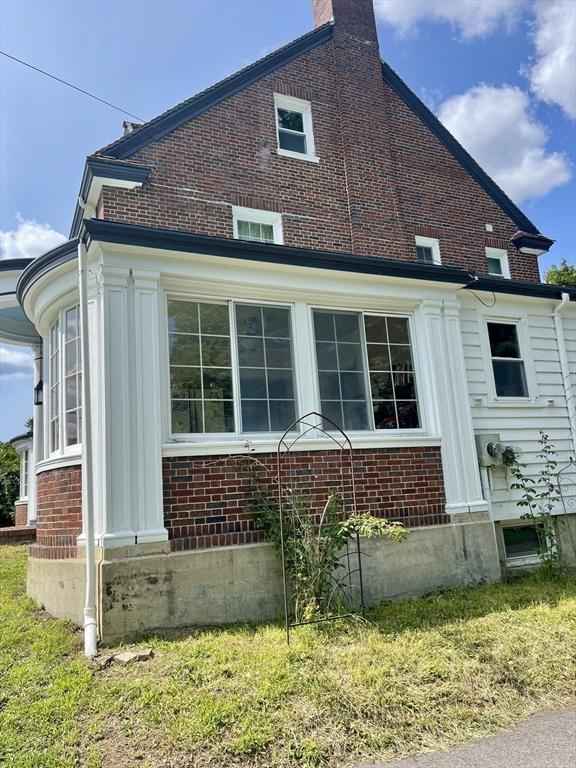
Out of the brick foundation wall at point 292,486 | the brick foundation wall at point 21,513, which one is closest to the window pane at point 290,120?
the brick foundation wall at point 292,486

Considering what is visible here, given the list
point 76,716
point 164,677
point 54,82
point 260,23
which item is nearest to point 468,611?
point 164,677

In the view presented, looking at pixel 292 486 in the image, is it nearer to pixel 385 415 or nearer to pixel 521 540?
pixel 385 415

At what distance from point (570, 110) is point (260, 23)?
26.9 ft

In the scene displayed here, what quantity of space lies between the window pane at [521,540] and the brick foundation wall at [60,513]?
228 inches

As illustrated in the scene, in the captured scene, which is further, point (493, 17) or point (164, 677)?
point (493, 17)

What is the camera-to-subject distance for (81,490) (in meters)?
5.80

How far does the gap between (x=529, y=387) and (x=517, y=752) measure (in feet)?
20.7

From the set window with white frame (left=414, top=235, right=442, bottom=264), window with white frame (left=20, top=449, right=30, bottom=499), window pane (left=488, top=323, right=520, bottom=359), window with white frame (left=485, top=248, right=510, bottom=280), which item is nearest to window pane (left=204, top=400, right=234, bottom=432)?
window pane (left=488, top=323, right=520, bottom=359)

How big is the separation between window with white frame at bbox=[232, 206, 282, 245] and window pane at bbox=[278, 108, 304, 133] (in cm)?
197

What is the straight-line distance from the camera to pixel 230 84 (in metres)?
9.70

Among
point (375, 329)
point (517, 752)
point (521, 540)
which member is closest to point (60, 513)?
point (375, 329)

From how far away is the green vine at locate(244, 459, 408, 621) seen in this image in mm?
5461

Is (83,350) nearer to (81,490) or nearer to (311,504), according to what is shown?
(81,490)

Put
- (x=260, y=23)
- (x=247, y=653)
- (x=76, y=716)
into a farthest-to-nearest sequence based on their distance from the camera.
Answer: (x=260, y=23)
(x=247, y=653)
(x=76, y=716)
